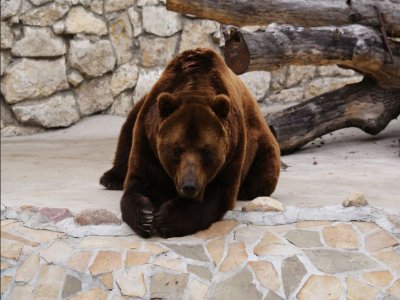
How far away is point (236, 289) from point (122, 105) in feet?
17.3

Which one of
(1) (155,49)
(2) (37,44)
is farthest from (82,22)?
(1) (155,49)

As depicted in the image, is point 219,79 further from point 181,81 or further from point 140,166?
point 140,166

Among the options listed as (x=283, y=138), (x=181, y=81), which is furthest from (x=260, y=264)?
(x=283, y=138)

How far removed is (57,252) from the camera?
12.5ft

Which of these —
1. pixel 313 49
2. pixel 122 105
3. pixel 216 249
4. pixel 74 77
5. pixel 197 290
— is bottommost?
pixel 122 105

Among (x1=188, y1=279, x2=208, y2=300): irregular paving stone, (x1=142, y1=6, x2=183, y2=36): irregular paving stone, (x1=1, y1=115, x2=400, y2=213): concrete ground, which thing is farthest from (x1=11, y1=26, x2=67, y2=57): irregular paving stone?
(x1=188, y1=279, x2=208, y2=300): irregular paving stone

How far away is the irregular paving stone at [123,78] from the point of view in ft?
28.0

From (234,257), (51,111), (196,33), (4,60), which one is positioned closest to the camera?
(234,257)

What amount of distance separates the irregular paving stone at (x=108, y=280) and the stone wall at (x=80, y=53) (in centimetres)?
462

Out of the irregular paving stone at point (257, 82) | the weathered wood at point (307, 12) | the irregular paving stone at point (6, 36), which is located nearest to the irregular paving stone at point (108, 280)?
the weathered wood at point (307, 12)

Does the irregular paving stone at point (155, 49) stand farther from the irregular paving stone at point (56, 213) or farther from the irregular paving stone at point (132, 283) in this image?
the irregular paving stone at point (132, 283)

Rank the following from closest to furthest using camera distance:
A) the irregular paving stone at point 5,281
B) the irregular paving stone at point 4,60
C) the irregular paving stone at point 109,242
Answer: the irregular paving stone at point 109,242, the irregular paving stone at point 5,281, the irregular paving stone at point 4,60

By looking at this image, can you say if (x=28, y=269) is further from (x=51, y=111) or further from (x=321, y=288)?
(x=51, y=111)

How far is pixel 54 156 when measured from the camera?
654cm
